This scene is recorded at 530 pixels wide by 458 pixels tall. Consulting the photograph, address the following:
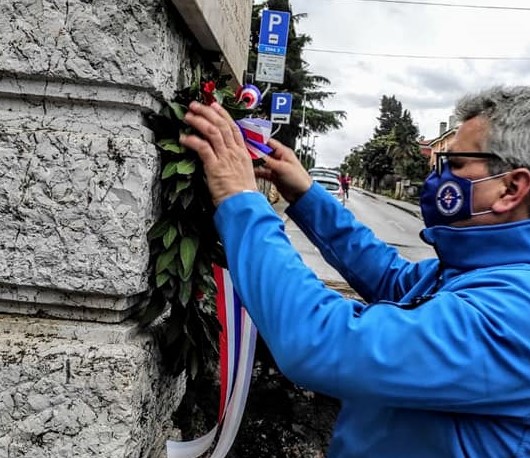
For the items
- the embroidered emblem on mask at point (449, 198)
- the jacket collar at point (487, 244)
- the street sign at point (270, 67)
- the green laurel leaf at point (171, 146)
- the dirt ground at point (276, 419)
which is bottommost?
the dirt ground at point (276, 419)

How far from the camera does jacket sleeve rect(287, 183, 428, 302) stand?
181 centimetres

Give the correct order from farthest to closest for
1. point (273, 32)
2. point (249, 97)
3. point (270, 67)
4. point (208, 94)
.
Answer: point (270, 67) < point (273, 32) < point (249, 97) < point (208, 94)

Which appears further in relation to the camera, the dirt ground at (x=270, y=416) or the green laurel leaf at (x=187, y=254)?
the dirt ground at (x=270, y=416)

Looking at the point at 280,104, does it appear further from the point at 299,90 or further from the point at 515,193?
the point at 299,90

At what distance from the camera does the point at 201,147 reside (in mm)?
1265

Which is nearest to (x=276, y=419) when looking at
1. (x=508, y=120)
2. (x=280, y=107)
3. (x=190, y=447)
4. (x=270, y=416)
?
(x=270, y=416)

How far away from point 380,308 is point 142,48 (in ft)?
2.28

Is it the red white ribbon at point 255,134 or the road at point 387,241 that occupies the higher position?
the red white ribbon at point 255,134

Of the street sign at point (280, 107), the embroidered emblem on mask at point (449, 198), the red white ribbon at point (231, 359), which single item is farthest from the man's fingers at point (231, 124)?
the street sign at point (280, 107)

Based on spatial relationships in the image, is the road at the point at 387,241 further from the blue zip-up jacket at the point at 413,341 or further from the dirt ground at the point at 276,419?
the blue zip-up jacket at the point at 413,341

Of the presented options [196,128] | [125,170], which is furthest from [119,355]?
[196,128]

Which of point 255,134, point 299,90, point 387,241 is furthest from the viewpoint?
point 299,90

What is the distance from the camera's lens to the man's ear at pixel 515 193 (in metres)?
1.25

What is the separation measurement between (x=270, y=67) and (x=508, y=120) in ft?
30.3
